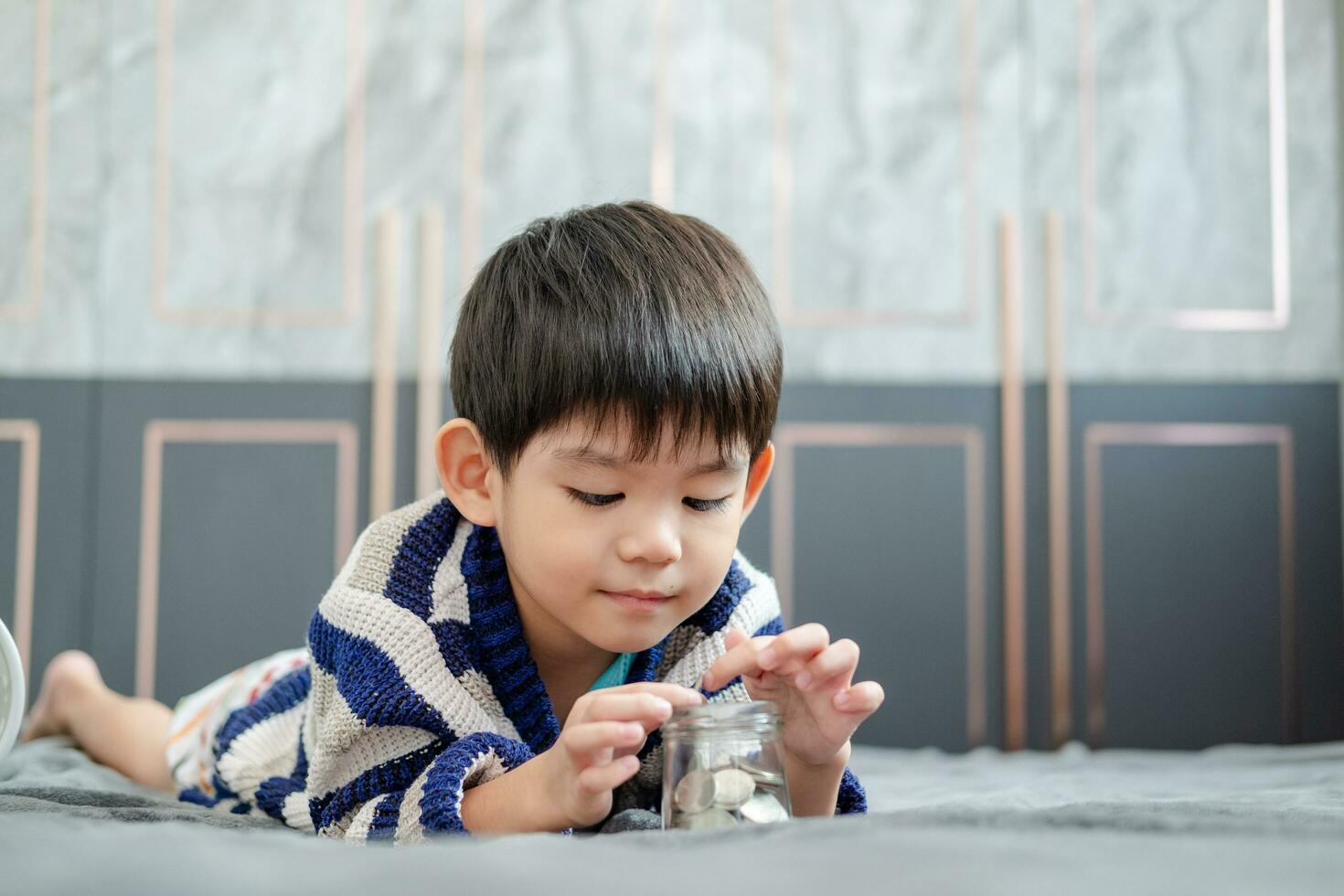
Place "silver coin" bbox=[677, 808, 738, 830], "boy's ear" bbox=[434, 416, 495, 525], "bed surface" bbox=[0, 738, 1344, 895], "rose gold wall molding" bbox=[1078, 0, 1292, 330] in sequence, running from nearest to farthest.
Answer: "bed surface" bbox=[0, 738, 1344, 895], "silver coin" bbox=[677, 808, 738, 830], "boy's ear" bbox=[434, 416, 495, 525], "rose gold wall molding" bbox=[1078, 0, 1292, 330]

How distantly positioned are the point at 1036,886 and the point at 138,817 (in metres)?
0.66

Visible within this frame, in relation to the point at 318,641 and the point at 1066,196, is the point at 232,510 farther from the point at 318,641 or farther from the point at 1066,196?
the point at 1066,196

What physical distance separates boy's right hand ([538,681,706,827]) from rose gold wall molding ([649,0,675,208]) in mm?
1672

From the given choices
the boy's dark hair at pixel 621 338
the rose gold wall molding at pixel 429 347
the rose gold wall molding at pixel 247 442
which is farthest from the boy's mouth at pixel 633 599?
the rose gold wall molding at pixel 247 442

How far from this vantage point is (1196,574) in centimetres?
231

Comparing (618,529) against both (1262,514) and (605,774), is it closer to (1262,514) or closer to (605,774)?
(605,774)

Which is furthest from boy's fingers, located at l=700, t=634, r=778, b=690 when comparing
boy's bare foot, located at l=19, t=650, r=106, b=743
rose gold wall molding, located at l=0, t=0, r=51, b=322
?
rose gold wall molding, located at l=0, t=0, r=51, b=322

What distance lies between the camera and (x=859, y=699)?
809mm

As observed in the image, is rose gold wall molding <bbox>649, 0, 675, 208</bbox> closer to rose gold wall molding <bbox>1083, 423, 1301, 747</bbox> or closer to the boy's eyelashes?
rose gold wall molding <bbox>1083, 423, 1301, 747</bbox>

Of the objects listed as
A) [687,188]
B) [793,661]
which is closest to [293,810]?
[793,661]

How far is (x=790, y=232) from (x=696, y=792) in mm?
1752

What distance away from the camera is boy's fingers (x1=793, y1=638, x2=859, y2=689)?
79cm

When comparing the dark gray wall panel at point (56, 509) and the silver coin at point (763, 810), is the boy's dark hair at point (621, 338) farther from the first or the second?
the dark gray wall panel at point (56, 509)

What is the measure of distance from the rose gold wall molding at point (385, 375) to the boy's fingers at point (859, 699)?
5.07 feet
